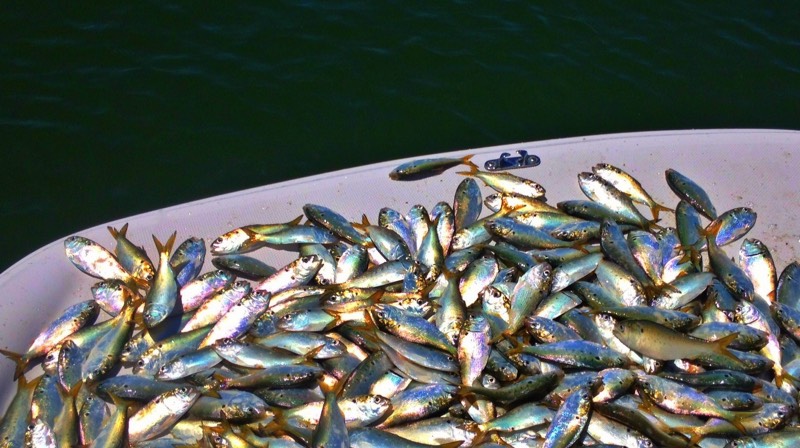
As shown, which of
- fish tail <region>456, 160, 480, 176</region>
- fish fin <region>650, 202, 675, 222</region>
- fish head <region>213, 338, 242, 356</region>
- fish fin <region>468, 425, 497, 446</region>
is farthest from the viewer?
fish tail <region>456, 160, 480, 176</region>

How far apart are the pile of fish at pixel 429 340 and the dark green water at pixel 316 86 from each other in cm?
186

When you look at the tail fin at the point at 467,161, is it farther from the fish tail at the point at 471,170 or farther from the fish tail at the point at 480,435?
the fish tail at the point at 480,435

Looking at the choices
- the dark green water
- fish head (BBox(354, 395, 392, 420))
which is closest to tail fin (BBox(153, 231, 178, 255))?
fish head (BBox(354, 395, 392, 420))


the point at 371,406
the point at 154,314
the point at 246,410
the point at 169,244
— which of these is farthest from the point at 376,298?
the point at 169,244

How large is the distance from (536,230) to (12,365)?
127 inches

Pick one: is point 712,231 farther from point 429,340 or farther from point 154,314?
point 154,314

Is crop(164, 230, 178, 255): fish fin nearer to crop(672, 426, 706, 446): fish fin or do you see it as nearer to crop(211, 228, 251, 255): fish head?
crop(211, 228, 251, 255): fish head

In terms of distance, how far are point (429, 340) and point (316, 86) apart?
13.5 feet

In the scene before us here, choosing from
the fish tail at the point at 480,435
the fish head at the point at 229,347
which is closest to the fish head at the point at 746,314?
the fish tail at the point at 480,435

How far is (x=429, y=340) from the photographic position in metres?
3.85

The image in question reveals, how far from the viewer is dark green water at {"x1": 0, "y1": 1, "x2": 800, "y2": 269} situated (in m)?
6.29

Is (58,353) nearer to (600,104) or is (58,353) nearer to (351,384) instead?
(351,384)

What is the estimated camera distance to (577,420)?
137 inches

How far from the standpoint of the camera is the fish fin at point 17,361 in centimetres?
389
